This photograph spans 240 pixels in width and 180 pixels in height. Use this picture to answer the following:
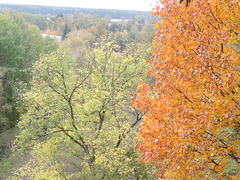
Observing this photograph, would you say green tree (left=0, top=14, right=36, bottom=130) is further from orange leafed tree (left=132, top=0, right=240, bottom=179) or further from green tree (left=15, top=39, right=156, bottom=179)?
orange leafed tree (left=132, top=0, right=240, bottom=179)

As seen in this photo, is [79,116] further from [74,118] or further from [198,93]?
[198,93]

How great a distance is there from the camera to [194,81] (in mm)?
5523

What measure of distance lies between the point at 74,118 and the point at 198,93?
9300mm

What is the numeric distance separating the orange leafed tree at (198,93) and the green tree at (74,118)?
18.8ft

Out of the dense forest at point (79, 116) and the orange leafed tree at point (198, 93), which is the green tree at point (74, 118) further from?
the orange leafed tree at point (198, 93)

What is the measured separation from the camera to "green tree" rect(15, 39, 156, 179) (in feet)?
38.1

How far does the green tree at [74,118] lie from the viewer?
11625 mm

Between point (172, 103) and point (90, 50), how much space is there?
1146 cm

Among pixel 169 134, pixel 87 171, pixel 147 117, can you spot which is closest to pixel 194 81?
pixel 169 134

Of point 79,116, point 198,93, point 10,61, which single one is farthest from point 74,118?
point 10,61

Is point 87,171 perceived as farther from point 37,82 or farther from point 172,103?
point 172,103

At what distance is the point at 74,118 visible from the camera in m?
13.3

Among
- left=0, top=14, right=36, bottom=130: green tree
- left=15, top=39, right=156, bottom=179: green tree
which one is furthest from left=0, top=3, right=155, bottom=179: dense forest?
left=0, top=14, right=36, bottom=130: green tree

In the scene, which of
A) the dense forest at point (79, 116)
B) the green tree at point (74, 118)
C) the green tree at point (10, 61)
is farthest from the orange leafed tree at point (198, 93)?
the green tree at point (10, 61)
